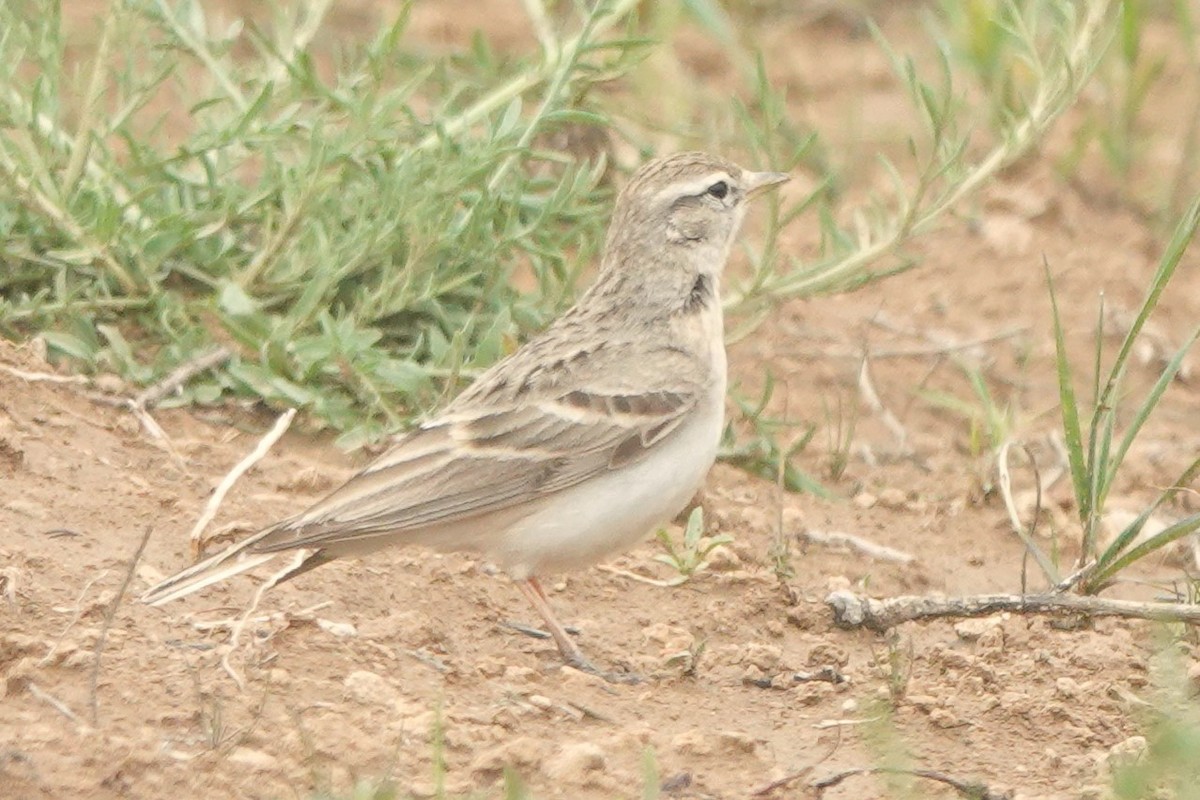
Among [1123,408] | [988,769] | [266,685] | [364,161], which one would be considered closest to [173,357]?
[364,161]

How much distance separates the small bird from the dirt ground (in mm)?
229

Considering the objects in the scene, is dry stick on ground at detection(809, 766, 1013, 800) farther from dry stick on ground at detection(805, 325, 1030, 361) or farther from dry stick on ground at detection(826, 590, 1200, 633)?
dry stick on ground at detection(805, 325, 1030, 361)

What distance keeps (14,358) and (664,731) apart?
2344 mm

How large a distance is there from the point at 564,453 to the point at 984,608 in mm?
1127

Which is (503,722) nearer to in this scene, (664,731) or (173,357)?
(664,731)

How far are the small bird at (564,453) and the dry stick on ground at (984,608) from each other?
532 mm

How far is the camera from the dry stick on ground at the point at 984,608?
466cm

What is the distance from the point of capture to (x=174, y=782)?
3842 millimetres

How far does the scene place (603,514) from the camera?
4.95 meters

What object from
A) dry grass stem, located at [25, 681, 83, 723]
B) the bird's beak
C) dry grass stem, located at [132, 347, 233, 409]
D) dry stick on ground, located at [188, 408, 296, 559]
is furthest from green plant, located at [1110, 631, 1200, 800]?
dry grass stem, located at [132, 347, 233, 409]

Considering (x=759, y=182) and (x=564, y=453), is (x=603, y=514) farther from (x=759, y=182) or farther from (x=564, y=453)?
(x=759, y=182)

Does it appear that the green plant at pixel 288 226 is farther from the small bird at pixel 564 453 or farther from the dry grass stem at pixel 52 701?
the dry grass stem at pixel 52 701

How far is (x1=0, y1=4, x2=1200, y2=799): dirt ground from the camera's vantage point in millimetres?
4047

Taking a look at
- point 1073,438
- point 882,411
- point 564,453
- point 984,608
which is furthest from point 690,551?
point 882,411
